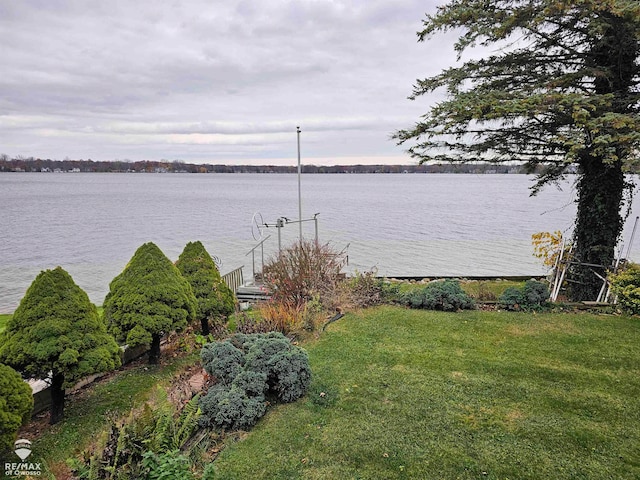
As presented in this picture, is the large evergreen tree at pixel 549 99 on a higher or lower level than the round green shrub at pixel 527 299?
higher

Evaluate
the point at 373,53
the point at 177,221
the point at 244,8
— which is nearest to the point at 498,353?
the point at 244,8

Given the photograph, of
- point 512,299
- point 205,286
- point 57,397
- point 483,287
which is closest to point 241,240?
point 483,287

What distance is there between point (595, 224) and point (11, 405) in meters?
11.0

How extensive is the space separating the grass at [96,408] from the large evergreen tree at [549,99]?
698 centimetres

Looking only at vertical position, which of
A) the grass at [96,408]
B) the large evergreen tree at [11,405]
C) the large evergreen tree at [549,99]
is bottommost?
the grass at [96,408]

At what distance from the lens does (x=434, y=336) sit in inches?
279

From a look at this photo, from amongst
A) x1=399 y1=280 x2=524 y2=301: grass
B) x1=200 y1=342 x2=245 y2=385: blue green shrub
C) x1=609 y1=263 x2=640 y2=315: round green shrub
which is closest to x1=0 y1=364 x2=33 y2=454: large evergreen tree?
x1=200 y1=342 x2=245 y2=385: blue green shrub

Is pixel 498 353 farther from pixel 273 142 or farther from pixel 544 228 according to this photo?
pixel 273 142

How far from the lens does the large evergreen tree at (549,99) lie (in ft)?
24.2

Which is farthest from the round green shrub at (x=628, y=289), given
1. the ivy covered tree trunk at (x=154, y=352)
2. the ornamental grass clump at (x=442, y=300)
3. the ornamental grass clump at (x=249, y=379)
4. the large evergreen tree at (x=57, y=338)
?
the large evergreen tree at (x=57, y=338)

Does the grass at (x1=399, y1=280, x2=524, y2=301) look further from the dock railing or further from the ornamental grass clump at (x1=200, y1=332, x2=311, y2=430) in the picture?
the ornamental grass clump at (x1=200, y1=332, x2=311, y2=430)

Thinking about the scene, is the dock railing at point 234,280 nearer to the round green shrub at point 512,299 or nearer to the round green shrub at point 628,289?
the round green shrub at point 512,299

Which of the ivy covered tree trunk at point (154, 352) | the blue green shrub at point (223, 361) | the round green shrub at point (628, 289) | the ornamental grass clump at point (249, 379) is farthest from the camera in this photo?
the round green shrub at point (628, 289)

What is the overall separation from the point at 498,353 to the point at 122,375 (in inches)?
221
